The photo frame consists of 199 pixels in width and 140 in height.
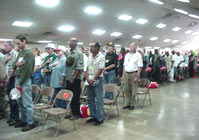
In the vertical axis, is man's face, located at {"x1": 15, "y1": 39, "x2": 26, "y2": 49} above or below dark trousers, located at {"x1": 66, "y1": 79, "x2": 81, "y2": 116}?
above

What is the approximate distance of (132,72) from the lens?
15.0 feet

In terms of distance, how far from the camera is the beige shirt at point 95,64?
357 cm

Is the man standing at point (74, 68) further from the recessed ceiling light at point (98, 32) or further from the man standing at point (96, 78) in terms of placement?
the recessed ceiling light at point (98, 32)

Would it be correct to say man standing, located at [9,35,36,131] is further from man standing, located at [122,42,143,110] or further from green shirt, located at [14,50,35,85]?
man standing, located at [122,42,143,110]

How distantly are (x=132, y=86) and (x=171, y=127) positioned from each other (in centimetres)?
142

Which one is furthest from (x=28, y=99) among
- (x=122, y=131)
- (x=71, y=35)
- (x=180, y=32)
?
(x=180, y=32)

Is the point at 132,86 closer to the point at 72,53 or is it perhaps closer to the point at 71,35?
the point at 72,53

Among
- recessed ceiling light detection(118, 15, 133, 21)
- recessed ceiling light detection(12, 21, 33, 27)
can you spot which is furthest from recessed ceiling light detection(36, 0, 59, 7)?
recessed ceiling light detection(118, 15, 133, 21)

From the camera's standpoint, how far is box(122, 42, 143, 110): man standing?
4508 millimetres

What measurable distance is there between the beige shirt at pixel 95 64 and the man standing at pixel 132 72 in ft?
3.88

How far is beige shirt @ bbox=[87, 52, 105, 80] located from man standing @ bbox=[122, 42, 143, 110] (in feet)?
3.88

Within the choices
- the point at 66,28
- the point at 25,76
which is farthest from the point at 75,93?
the point at 66,28

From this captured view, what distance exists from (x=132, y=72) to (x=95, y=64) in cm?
129

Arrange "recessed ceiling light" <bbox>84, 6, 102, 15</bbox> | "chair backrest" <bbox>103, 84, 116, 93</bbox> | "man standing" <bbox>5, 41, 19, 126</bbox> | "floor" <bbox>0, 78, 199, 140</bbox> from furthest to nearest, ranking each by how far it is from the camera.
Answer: "recessed ceiling light" <bbox>84, 6, 102, 15</bbox>, "chair backrest" <bbox>103, 84, 116, 93</bbox>, "man standing" <bbox>5, 41, 19, 126</bbox>, "floor" <bbox>0, 78, 199, 140</bbox>
